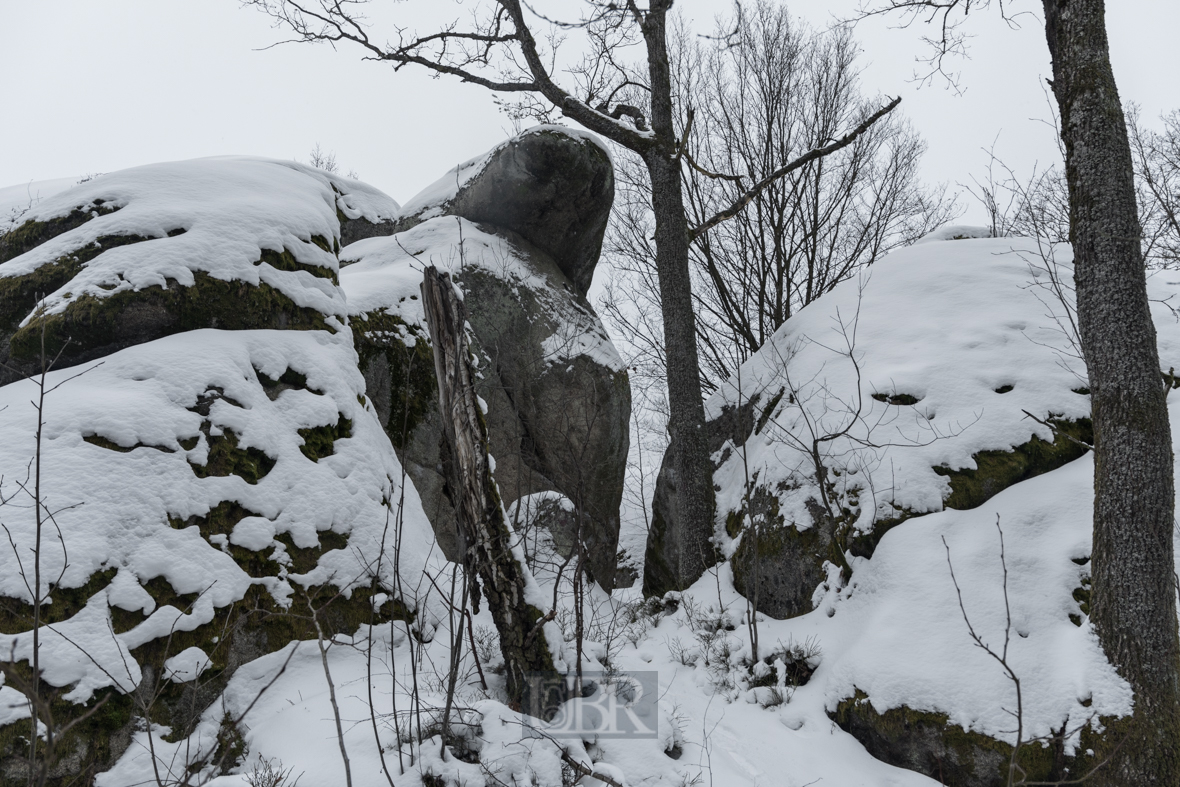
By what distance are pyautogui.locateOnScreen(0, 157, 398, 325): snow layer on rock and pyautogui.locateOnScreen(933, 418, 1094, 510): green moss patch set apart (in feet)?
17.0

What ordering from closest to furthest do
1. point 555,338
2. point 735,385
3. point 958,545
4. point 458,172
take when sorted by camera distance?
1. point 958,545
2. point 735,385
3. point 555,338
4. point 458,172

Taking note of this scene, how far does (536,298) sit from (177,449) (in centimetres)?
668

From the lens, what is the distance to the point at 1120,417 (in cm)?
330

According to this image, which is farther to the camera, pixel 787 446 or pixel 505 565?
pixel 787 446

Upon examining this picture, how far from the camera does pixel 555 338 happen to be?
9953mm

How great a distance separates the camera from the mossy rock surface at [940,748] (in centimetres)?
317

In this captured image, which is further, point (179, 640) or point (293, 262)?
point (293, 262)

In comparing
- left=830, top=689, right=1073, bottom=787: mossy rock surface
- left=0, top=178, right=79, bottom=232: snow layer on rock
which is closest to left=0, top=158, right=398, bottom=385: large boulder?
left=0, top=178, right=79, bottom=232: snow layer on rock

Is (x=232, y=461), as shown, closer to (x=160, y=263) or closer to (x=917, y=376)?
(x=160, y=263)

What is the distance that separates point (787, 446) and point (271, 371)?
4.36 meters

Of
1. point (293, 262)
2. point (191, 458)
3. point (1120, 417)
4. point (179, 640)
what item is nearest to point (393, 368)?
point (293, 262)

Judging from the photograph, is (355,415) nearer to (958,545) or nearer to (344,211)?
(958,545)

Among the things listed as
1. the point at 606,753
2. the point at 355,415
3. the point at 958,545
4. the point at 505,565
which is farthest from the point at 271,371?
the point at 958,545

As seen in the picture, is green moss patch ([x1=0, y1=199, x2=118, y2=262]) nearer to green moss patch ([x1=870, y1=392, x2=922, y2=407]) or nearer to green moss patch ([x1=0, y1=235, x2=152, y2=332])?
green moss patch ([x1=0, y1=235, x2=152, y2=332])
